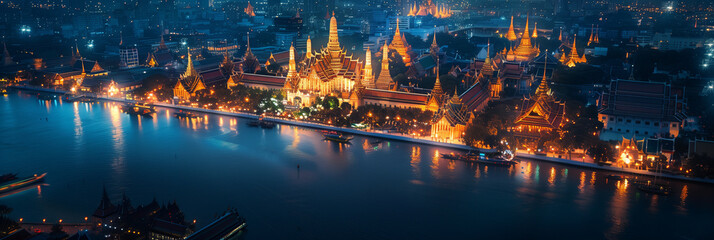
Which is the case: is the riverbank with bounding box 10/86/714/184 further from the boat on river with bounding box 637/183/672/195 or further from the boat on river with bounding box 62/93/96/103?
the boat on river with bounding box 637/183/672/195

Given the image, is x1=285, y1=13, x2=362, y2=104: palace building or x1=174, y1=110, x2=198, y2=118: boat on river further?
x1=285, y1=13, x2=362, y2=104: palace building

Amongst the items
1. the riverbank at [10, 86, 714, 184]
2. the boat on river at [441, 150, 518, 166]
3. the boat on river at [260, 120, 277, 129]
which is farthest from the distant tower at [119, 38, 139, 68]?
the boat on river at [441, 150, 518, 166]

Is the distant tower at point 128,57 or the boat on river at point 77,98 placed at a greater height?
the distant tower at point 128,57

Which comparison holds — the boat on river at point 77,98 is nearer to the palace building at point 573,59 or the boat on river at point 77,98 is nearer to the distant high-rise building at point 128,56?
the distant high-rise building at point 128,56

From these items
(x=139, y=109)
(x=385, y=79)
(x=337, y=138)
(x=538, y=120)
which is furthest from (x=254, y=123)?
(x=538, y=120)

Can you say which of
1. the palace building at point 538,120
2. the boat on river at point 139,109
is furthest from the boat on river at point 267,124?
the palace building at point 538,120

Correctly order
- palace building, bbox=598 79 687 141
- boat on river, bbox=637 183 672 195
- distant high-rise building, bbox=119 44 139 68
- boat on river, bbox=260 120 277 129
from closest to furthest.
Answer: boat on river, bbox=637 183 672 195, palace building, bbox=598 79 687 141, boat on river, bbox=260 120 277 129, distant high-rise building, bbox=119 44 139 68
